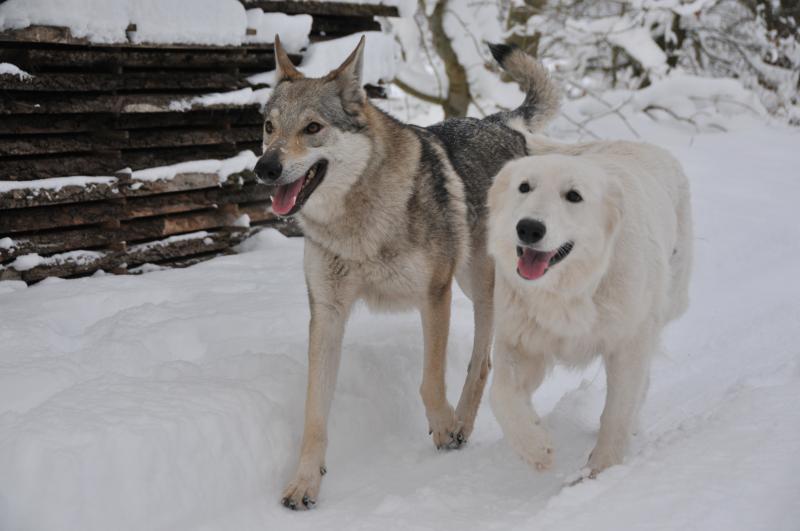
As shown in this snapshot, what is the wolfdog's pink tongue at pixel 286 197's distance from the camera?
4070mm

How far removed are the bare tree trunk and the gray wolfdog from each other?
8.27 metres

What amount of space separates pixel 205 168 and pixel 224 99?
24.7 inches

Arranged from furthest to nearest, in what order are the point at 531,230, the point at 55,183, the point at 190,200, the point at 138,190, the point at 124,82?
the point at 190,200 → the point at 138,190 → the point at 124,82 → the point at 55,183 → the point at 531,230

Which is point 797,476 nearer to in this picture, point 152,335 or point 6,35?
point 152,335

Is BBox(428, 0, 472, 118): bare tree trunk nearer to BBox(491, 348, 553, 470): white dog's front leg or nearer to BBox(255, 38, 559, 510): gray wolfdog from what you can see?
BBox(255, 38, 559, 510): gray wolfdog

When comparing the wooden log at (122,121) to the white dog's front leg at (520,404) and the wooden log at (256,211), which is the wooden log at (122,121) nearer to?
the wooden log at (256,211)

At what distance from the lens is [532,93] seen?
5695 millimetres

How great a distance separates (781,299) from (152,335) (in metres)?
4.41

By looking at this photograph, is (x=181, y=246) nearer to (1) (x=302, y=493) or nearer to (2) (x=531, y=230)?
(1) (x=302, y=493)

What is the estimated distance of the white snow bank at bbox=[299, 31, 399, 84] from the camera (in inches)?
306

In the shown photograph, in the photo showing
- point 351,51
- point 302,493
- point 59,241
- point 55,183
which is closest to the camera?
point 302,493

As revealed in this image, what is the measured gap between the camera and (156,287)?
5750 millimetres

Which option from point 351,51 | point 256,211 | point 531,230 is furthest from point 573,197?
point 351,51

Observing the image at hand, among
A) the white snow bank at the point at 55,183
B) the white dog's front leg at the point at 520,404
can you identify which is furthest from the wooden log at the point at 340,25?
the white dog's front leg at the point at 520,404
